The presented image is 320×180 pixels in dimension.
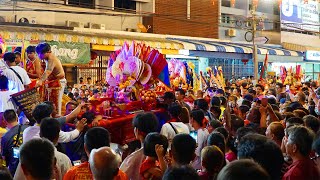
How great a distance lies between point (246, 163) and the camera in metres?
2.64

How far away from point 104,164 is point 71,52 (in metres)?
14.1

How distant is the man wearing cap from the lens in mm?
8422

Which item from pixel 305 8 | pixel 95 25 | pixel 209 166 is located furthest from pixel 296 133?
pixel 305 8

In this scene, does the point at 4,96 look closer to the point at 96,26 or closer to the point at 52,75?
the point at 52,75

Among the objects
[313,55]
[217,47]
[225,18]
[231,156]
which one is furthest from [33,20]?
[313,55]

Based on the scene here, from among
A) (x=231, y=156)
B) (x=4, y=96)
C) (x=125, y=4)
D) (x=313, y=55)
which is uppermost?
(x=125, y=4)

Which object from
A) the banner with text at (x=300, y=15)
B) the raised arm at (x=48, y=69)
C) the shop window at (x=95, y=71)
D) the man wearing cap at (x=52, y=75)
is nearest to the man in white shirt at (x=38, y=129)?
the man wearing cap at (x=52, y=75)

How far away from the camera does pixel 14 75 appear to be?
799cm

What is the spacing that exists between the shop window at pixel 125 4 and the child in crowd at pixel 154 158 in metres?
21.2

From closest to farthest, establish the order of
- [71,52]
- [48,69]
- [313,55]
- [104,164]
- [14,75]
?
1. [104,164]
2. [14,75]
3. [48,69]
4. [71,52]
5. [313,55]

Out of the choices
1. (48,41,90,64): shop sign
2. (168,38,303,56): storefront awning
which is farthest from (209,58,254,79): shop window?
(48,41,90,64): shop sign

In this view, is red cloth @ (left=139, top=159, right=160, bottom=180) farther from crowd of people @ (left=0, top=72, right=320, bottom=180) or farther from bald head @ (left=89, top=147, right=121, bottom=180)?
bald head @ (left=89, top=147, right=121, bottom=180)

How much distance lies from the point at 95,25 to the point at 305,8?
2001 cm

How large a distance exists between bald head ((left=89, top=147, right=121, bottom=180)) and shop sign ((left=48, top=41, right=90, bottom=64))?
533 inches
